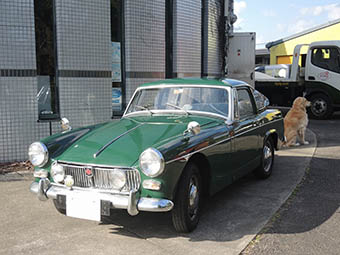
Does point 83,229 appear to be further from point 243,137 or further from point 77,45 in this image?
point 77,45

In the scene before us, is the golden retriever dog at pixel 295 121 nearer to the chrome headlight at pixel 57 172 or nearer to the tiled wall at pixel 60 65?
the tiled wall at pixel 60 65

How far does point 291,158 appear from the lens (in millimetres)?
7559

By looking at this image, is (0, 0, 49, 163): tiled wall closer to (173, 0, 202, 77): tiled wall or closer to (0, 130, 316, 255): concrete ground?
(0, 130, 316, 255): concrete ground

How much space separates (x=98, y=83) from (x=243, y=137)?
3.89 m

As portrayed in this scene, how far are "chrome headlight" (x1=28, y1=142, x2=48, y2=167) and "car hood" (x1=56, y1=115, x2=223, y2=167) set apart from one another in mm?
174

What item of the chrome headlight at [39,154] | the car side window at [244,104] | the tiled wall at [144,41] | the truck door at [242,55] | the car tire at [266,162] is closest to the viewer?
the chrome headlight at [39,154]

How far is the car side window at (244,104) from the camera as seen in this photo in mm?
5199

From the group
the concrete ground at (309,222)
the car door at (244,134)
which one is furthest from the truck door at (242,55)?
the car door at (244,134)

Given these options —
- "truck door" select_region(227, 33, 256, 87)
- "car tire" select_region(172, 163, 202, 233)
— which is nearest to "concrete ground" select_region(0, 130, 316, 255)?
"car tire" select_region(172, 163, 202, 233)

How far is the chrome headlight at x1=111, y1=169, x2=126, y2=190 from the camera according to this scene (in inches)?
141

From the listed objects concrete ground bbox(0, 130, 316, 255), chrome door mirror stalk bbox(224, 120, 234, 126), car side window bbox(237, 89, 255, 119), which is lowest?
concrete ground bbox(0, 130, 316, 255)

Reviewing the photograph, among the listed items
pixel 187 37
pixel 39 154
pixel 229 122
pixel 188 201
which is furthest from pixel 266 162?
pixel 187 37

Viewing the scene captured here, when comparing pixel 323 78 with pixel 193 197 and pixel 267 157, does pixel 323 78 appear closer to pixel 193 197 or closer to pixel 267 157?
pixel 267 157

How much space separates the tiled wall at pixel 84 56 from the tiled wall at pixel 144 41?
576 millimetres
